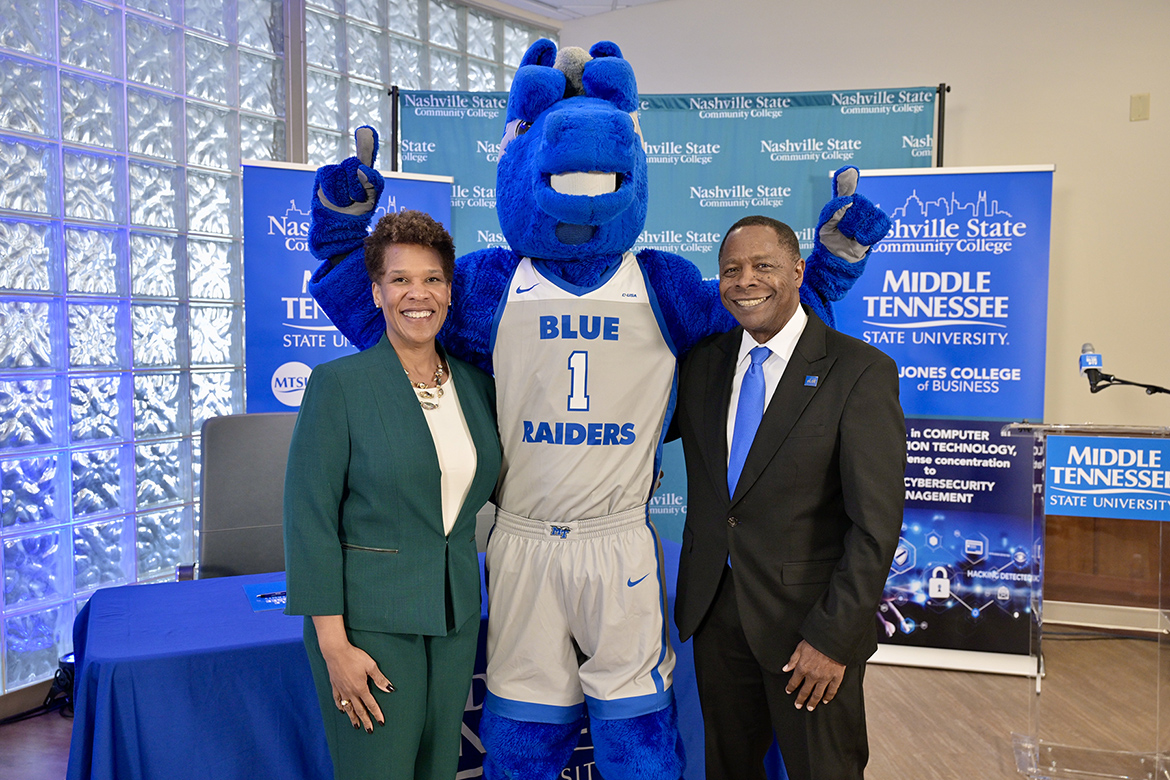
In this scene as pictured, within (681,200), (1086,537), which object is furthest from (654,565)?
(1086,537)

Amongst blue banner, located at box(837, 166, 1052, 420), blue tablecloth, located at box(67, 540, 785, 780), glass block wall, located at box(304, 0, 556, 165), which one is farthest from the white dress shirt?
glass block wall, located at box(304, 0, 556, 165)

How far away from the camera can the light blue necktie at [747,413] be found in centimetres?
149

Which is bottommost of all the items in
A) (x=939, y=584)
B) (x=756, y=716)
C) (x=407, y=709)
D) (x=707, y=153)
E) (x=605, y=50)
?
(x=939, y=584)

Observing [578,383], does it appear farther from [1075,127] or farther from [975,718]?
[1075,127]

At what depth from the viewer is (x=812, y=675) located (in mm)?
1398

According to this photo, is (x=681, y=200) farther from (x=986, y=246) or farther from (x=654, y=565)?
(x=654, y=565)

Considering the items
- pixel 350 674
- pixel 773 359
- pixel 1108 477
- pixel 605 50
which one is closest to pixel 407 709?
pixel 350 674

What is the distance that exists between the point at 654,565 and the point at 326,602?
65 centimetres

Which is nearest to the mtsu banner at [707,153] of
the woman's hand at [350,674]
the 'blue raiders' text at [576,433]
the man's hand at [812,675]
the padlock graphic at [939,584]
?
the padlock graphic at [939,584]

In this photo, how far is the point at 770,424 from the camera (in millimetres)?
1455

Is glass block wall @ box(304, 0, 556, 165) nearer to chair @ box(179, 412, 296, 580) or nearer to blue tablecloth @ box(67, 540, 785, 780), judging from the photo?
chair @ box(179, 412, 296, 580)

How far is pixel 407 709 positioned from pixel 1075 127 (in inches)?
161

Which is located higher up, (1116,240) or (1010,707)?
(1116,240)

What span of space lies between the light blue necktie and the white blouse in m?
0.51
